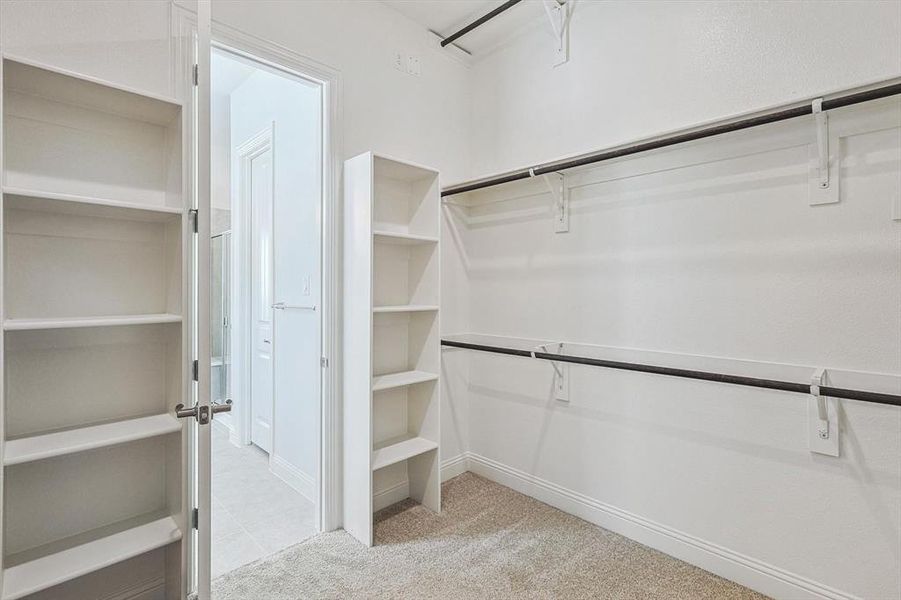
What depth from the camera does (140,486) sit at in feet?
5.59

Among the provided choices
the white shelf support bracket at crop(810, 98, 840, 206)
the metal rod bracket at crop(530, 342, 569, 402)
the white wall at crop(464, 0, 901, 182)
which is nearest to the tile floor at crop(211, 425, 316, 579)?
the metal rod bracket at crop(530, 342, 569, 402)

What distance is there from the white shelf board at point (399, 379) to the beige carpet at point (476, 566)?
2.52 ft

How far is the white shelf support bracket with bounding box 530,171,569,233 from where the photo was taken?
2492 mm

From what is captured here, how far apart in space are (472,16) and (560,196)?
1232mm

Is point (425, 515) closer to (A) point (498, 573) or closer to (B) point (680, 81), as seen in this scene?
(A) point (498, 573)

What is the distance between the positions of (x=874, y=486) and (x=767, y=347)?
0.58 m

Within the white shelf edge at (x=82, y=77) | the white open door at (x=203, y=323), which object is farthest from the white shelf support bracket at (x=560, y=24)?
the white shelf edge at (x=82, y=77)

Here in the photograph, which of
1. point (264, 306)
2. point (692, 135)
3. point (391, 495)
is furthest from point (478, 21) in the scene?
point (391, 495)

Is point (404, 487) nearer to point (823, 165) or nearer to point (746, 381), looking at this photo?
point (746, 381)

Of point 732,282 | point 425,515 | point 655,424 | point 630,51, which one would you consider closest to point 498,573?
point 425,515

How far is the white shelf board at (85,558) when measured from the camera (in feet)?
4.19

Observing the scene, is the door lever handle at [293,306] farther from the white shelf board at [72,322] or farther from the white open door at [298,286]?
the white shelf board at [72,322]

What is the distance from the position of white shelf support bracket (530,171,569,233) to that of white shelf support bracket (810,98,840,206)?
1.09m

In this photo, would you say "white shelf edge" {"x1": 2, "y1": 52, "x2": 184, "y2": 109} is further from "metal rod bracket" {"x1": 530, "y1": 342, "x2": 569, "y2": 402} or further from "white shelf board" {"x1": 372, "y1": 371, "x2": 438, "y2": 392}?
"metal rod bracket" {"x1": 530, "y1": 342, "x2": 569, "y2": 402}
